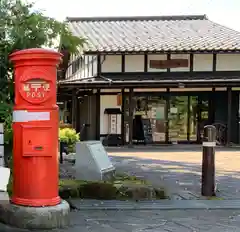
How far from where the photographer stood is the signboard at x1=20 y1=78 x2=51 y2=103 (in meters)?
4.93

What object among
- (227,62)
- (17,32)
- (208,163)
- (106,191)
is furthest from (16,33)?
(227,62)

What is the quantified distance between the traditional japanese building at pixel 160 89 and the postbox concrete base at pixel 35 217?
475 inches

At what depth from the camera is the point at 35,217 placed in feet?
15.7

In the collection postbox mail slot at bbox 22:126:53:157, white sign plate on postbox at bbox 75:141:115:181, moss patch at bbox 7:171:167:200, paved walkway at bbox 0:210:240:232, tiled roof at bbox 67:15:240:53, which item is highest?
tiled roof at bbox 67:15:240:53

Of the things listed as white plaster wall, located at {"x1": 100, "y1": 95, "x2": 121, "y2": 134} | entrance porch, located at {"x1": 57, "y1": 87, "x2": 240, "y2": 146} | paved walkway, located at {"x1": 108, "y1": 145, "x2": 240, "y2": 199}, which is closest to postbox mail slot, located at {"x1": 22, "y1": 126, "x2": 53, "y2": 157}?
paved walkway, located at {"x1": 108, "y1": 145, "x2": 240, "y2": 199}

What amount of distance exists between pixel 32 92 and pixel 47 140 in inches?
23.1

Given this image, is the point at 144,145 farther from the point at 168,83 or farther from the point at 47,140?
the point at 47,140

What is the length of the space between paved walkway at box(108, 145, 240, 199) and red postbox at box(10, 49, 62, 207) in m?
2.71

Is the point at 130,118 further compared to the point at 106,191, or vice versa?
the point at 130,118

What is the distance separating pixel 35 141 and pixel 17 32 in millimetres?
2114

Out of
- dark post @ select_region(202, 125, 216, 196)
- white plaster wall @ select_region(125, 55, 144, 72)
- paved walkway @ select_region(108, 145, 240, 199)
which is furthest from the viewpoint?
white plaster wall @ select_region(125, 55, 144, 72)

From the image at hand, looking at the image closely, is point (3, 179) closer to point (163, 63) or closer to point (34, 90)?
point (34, 90)

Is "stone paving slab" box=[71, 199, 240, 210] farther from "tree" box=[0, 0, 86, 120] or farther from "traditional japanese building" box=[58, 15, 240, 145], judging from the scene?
"traditional japanese building" box=[58, 15, 240, 145]

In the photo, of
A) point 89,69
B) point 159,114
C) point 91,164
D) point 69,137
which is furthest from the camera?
point 89,69
